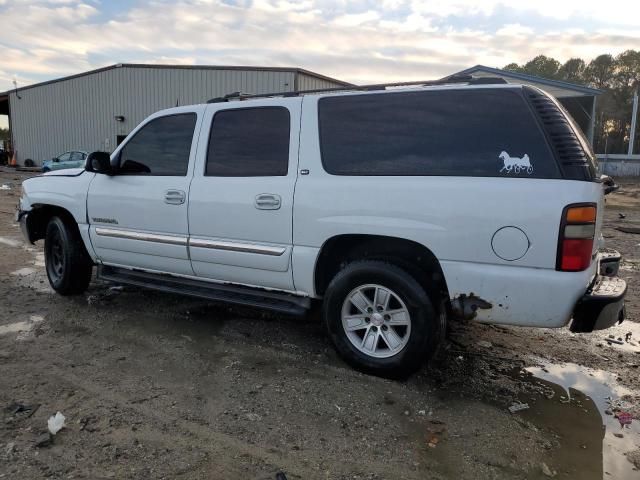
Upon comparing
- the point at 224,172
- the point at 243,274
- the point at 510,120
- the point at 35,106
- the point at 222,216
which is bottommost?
the point at 243,274

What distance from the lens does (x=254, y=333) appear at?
4672 millimetres

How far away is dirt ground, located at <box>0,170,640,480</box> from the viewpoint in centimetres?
276

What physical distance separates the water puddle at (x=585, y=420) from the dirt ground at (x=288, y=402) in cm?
1

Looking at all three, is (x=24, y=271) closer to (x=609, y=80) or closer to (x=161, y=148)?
(x=161, y=148)

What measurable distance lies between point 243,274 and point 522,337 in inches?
102

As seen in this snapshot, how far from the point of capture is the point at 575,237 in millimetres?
3043

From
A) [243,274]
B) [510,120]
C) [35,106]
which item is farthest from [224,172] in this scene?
[35,106]

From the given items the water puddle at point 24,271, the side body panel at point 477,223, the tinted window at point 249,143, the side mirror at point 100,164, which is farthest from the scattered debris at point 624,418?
the water puddle at point 24,271

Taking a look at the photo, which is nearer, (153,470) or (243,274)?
(153,470)

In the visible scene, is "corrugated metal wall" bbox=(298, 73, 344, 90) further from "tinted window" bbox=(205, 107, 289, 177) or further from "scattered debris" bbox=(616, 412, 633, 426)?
"scattered debris" bbox=(616, 412, 633, 426)

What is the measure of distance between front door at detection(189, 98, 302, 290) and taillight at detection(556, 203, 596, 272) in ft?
6.05

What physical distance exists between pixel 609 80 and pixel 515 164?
7979 cm

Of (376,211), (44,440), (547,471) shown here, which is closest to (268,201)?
(376,211)

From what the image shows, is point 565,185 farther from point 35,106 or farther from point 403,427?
point 35,106
